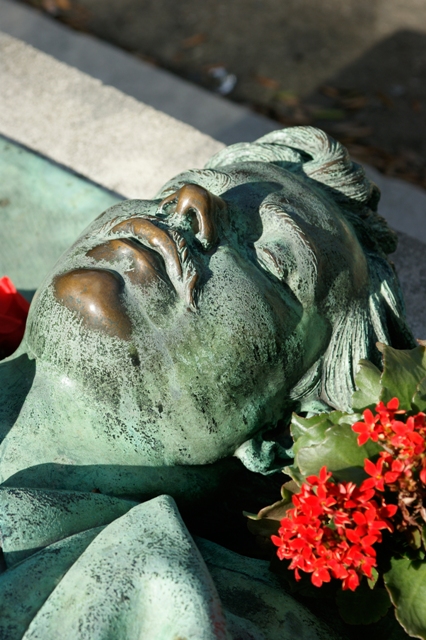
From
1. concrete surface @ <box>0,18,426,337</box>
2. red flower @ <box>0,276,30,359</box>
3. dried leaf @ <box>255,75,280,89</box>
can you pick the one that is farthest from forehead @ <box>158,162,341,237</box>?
dried leaf @ <box>255,75,280,89</box>

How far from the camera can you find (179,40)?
580cm

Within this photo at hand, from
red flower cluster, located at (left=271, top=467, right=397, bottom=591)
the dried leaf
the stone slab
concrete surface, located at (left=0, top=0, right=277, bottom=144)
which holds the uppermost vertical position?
red flower cluster, located at (left=271, top=467, right=397, bottom=591)

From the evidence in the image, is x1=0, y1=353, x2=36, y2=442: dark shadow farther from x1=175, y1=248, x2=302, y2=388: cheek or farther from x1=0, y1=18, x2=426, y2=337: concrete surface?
x1=0, y1=18, x2=426, y2=337: concrete surface

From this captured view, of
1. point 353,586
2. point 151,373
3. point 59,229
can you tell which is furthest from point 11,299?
point 353,586

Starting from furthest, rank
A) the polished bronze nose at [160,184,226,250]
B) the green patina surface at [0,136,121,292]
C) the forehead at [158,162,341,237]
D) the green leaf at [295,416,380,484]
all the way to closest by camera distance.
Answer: the green patina surface at [0,136,121,292]
the forehead at [158,162,341,237]
the polished bronze nose at [160,184,226,250]
the green leaf at [295,416,380,484]

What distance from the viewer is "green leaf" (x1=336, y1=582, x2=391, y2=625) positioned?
1407 mm

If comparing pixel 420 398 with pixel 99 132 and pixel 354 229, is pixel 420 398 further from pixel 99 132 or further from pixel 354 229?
pixel 99 132

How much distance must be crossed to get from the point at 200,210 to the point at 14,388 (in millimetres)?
515

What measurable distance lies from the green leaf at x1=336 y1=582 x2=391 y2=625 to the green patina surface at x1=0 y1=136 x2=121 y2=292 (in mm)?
1264

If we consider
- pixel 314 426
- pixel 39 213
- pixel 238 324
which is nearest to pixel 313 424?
pixel 314 426

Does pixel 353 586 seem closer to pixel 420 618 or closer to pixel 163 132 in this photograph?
pixel 420 618

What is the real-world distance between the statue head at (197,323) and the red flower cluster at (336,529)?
11.1 inches

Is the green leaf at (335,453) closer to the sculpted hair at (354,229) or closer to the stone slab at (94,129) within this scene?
the sculpted hair at (354,229)

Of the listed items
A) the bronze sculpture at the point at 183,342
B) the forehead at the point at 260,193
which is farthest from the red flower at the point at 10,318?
the forehead at the point at 260,193
